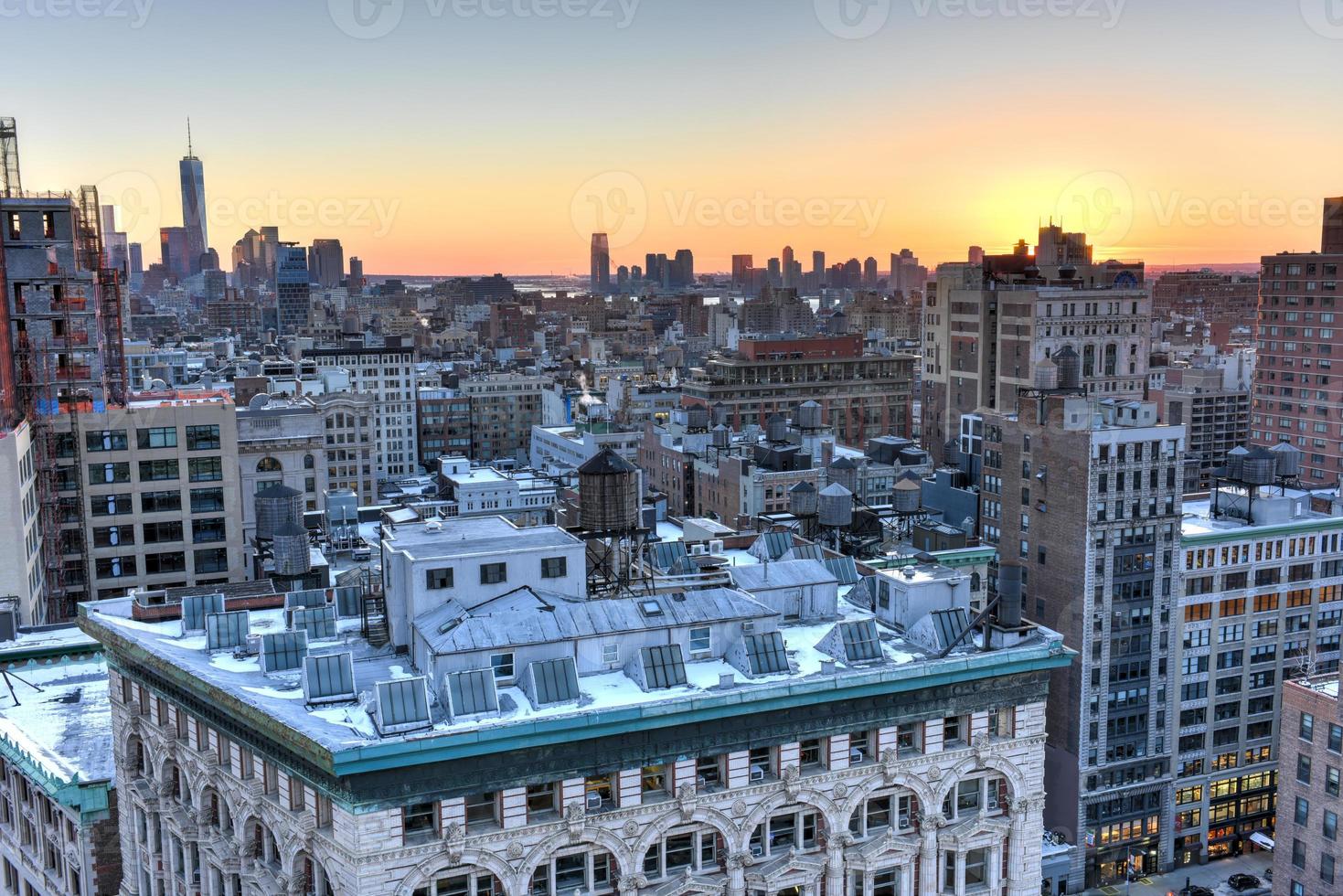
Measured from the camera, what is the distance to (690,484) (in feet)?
490

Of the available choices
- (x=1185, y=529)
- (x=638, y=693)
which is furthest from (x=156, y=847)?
(x=1185, y=529)

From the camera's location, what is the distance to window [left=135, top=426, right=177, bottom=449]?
279 ft

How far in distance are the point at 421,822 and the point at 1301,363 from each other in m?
156

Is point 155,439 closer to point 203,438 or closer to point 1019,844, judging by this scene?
point 203,438

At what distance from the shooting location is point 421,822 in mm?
36875

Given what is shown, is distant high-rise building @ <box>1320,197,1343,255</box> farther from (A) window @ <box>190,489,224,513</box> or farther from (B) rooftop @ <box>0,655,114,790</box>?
(B) rooftop @ <box>0,655,114,790</box>

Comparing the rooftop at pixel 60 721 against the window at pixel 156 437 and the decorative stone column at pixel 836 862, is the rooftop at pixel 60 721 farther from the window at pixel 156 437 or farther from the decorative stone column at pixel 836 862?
the decorative stone column at pixel 836 862

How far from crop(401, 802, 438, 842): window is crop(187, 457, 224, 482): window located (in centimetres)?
5623

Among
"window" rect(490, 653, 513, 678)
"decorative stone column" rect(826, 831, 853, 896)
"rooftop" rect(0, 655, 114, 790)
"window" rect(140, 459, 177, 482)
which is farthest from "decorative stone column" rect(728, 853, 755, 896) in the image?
"window" rect(140, 459, 177, 482)

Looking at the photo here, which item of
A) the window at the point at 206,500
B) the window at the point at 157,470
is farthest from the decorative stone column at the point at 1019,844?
the window at the point at 157,470

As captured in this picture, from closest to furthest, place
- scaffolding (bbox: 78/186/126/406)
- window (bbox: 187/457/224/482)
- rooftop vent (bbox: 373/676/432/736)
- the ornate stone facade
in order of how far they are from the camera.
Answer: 1. rooftop vent (bbox: 373/676/432/736)
2. the ornate stone facade
3. window (bbox: 187/457/224/482)
4. scaffolding (bbox: 78/186/126/406)

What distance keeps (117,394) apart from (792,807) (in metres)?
69.6

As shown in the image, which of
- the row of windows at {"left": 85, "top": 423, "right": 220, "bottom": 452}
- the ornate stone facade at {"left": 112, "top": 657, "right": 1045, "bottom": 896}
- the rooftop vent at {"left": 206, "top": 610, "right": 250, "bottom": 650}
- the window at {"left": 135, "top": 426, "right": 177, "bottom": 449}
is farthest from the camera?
the window at {"left": 135, "top": 426, "right": 177, "bottom": 449}

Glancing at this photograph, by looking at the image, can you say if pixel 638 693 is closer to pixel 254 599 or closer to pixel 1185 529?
pixel 254 599
